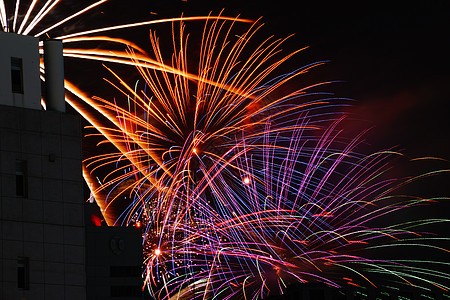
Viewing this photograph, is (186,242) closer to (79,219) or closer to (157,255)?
(157,255)

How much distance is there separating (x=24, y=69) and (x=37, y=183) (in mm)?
7014

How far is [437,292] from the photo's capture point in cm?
10106

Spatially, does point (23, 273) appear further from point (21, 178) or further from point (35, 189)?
point (21, 178)

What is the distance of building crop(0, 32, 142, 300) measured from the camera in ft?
185

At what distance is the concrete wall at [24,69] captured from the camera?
192 feet

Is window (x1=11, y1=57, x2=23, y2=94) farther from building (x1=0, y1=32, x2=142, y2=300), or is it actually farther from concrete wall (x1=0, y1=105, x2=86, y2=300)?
concrete wall (x1=0, y1=105, x2=86, y2=300)

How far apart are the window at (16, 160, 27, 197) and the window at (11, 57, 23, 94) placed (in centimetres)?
447

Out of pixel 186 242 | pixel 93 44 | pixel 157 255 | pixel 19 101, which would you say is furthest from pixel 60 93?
pixel 157 255

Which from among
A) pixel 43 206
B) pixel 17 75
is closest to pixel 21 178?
pixel 43 206

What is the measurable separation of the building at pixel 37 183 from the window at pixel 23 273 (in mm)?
57

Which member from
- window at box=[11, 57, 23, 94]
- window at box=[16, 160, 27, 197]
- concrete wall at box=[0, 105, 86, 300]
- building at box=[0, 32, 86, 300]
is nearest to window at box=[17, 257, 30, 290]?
building at box=[0, 32, 86, 300]

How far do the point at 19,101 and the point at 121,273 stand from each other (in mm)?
55721

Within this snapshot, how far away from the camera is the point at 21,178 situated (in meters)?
58.0

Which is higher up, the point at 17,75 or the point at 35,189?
the point at 17,75
